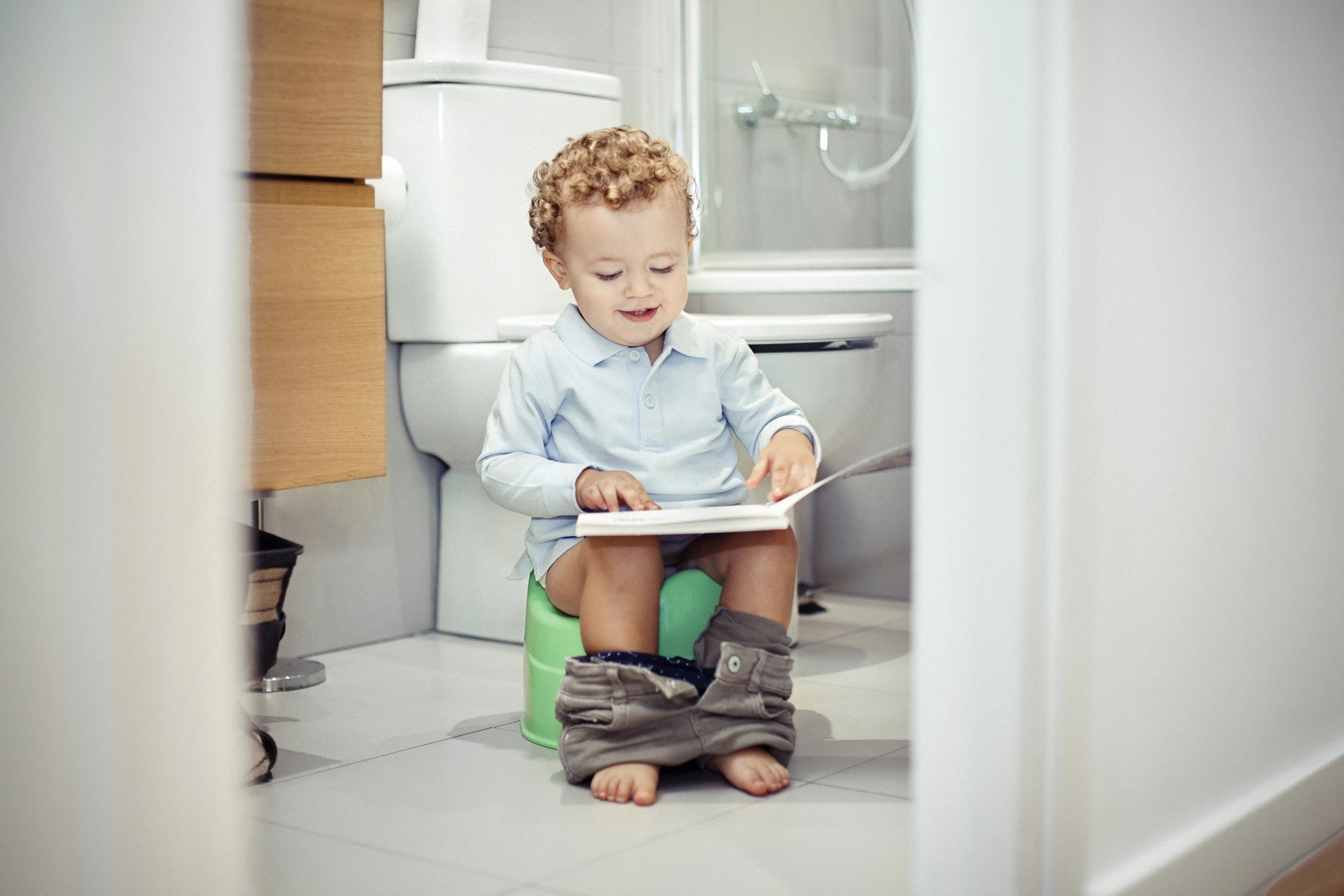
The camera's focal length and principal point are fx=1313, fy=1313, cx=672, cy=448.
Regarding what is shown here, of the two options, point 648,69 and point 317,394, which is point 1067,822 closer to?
point 317,394

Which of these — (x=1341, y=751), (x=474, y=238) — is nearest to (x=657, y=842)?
(x=1341, y=751)

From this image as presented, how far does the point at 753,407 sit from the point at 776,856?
478 millimetres

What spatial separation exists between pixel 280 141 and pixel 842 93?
1339 millimetres

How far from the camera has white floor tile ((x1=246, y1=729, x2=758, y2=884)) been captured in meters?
0.95

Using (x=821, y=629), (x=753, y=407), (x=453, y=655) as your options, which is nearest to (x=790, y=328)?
(x=753, y=407)

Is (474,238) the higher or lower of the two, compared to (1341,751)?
higher

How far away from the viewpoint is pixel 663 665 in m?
1.10

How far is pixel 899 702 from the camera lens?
4.44 ft

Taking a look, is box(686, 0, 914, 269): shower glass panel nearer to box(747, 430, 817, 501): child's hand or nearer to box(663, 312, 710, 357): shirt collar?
box(663, 312, 710, 357): shirt collar

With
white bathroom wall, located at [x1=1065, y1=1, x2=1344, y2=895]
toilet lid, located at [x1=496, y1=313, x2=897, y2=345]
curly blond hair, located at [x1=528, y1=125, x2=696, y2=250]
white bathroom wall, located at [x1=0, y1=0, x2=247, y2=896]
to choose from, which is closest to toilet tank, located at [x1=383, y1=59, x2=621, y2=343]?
toilet lid, located at [x1=496, y1=313, x2=897, y2=345]

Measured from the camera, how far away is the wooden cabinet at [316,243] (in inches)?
38.8

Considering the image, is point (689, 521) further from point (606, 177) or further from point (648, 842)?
point (606, 177)

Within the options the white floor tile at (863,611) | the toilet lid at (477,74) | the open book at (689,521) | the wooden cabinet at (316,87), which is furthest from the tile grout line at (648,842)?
the toilet lid at (477,74)

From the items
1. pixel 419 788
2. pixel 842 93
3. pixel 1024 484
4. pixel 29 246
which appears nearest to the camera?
pixel 29 246
